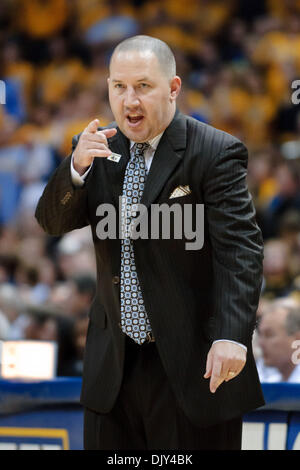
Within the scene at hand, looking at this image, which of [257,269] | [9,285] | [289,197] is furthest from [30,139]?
[257,269]

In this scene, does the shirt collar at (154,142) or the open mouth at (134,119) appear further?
the shirt collar at (154,142)

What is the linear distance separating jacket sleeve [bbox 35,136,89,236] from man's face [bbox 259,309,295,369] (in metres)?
1.87

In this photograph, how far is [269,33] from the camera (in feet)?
27.3

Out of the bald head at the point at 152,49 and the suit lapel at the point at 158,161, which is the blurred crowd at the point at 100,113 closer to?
the suit lapel at the point at 158,161

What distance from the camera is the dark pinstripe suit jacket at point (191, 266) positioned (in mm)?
2307

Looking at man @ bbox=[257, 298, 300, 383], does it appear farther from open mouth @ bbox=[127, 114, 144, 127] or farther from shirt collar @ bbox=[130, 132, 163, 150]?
open mouth @ bbox=[127, 114, 144, 127]

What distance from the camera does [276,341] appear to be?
4.08 m

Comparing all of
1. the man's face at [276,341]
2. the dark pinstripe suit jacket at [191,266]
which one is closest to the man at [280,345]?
the man's face at [276,341]

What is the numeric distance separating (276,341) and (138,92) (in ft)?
6.82

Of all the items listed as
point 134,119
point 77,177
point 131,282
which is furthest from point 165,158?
point 131,282

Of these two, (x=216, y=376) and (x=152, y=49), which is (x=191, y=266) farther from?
(x=152, y=49)

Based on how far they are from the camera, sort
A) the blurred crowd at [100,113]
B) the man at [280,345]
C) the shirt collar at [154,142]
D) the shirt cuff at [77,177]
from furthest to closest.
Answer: the blurred crowd at [100,113], the man at [280,345], the shirt collar at [154,142], the shirt cuff at [77,177]

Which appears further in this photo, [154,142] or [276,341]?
[276,341]

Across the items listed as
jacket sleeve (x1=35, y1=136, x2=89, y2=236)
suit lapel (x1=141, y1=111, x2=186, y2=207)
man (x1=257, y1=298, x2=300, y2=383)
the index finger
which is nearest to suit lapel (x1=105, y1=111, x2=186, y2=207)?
suit lapel (x1=141, y1=111, x2=186, y2=207)
